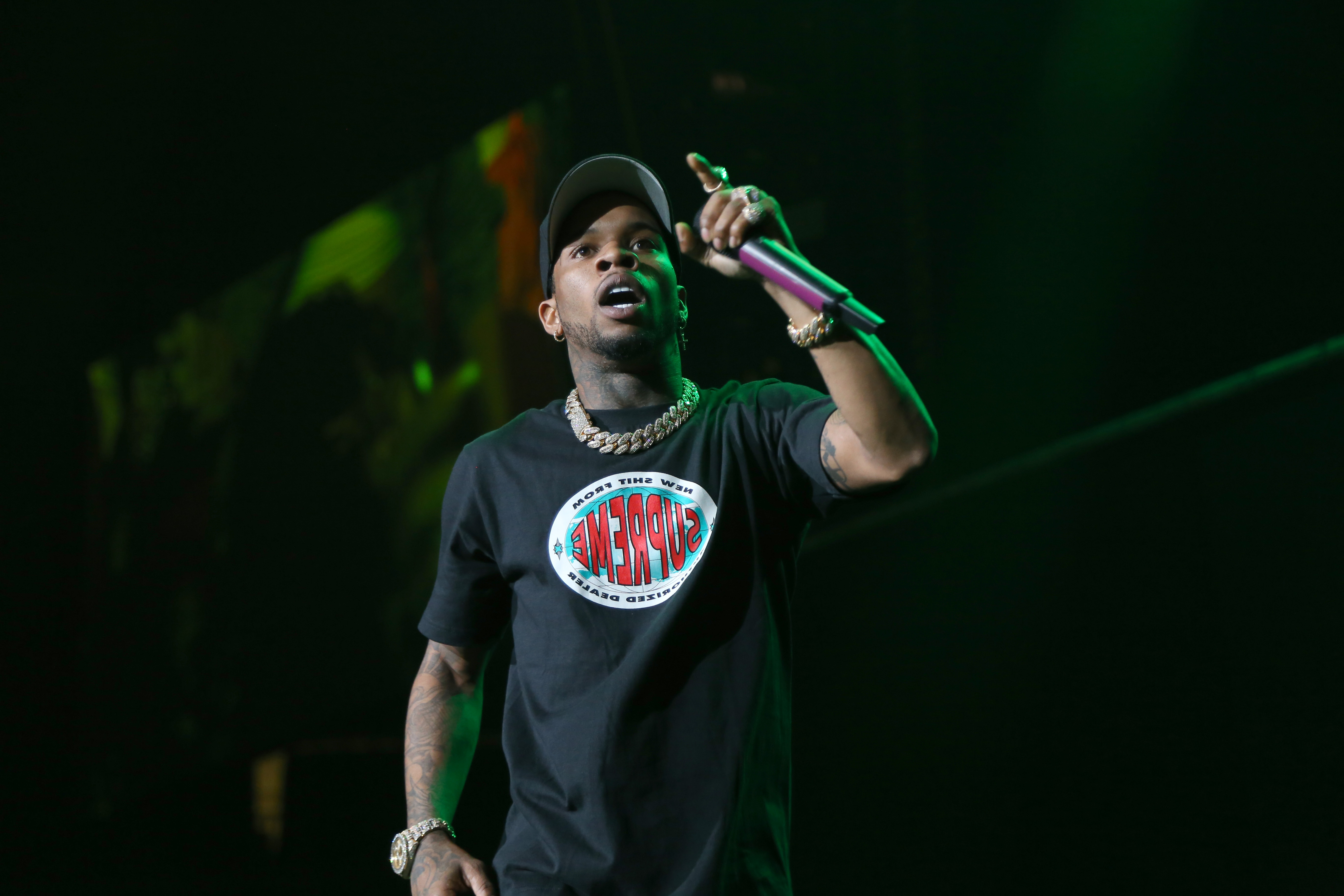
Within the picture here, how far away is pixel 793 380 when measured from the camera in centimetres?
220

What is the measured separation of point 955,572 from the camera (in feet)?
6.83

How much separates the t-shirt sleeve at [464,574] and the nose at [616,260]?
1.01ft

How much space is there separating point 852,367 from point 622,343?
1.19 feet

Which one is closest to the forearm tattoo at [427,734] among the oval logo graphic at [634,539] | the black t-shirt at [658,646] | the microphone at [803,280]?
the black t-shirt at [658,646]

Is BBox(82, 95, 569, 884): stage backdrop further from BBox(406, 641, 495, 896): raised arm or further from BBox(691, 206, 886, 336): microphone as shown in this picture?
BBox(691, 206, 886, 336): microphone

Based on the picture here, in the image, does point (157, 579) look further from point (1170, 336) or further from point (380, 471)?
point (1170, 336)

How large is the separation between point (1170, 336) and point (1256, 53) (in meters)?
0.63

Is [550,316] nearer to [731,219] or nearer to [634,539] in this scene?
[634,539]

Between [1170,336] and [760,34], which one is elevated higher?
[760,34]

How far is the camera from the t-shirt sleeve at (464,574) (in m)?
1.17

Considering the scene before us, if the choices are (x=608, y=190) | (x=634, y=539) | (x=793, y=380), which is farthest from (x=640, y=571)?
(x=793, y=380)

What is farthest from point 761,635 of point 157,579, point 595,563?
point 157,579

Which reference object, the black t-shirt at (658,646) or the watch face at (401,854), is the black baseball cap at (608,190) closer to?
the black t-shirt at (658,646)

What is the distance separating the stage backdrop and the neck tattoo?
1.17 m
